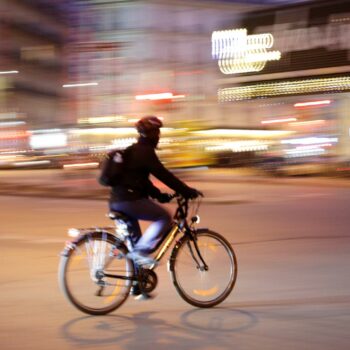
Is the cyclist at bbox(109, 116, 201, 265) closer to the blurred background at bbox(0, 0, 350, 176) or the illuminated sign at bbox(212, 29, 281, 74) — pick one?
the blurred background at bbox(0, 0, 350, 176)

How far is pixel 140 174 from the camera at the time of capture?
19.6ft

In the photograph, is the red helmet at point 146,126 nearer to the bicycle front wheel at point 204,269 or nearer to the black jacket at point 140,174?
the black jacket at point 140,174

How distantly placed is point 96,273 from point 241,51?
61.5ft

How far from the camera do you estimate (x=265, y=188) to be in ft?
62.7

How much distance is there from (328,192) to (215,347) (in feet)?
43.0

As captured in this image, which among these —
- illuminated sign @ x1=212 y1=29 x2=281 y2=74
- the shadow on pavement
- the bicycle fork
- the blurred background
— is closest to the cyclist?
the bicycle fork

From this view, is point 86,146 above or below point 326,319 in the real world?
above

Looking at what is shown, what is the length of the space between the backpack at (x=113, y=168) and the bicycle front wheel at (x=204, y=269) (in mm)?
833

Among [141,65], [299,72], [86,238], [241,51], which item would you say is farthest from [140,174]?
[241,51]

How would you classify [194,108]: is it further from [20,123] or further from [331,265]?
[331,265]

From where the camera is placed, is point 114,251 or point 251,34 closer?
point 114,251

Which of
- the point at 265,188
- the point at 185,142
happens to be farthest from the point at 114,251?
the point at 185,142

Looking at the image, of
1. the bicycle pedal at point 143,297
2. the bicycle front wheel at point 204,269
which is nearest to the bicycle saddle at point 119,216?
the bicycle front wheel at point 204,269

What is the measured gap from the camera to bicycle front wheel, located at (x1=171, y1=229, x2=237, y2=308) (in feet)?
20.4
